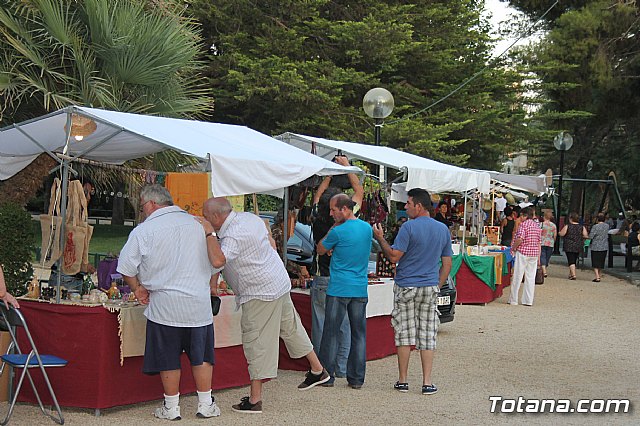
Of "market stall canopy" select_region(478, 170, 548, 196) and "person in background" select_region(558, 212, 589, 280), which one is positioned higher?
"market stall canopy" select_region(478, 170, 548, 196)

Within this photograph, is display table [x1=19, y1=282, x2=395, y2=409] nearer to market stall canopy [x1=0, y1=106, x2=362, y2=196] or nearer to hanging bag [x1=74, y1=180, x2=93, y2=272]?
hanging bag [x1=74, y1=180, x2=93, y2=272]

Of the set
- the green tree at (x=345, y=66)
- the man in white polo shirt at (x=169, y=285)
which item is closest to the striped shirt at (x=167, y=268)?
the man in white polo shirt at (x=169, y=285)

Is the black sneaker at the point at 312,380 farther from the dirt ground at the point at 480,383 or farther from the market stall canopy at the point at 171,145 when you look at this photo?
the market stall canopy at the point at 171,145

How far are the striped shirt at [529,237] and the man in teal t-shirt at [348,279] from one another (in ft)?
26.6

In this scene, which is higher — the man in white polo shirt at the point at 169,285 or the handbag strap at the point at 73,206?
the handbag strap at the point at 73,206

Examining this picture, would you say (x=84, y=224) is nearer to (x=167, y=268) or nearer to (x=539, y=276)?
(x=167, y=268)

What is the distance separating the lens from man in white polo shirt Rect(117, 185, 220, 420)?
21.3 feet

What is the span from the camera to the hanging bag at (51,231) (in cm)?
761

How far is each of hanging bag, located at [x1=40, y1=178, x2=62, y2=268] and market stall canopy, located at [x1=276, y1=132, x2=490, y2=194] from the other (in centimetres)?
343

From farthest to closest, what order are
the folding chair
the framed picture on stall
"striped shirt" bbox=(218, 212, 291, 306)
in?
the framed picture on stall, "striped shirt" bbox=(218, 212, 291, 306), the folding chair

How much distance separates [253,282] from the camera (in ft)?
23.2

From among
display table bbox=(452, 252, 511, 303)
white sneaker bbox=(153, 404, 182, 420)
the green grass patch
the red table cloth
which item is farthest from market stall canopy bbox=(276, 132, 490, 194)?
the green grass patch

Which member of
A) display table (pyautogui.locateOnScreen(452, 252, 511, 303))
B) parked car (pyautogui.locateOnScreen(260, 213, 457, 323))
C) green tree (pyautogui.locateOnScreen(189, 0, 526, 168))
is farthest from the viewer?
green tree (pyautogui.locateOnScreen(189, 0, 526, 168))

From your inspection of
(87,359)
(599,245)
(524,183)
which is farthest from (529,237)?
(87,359)
